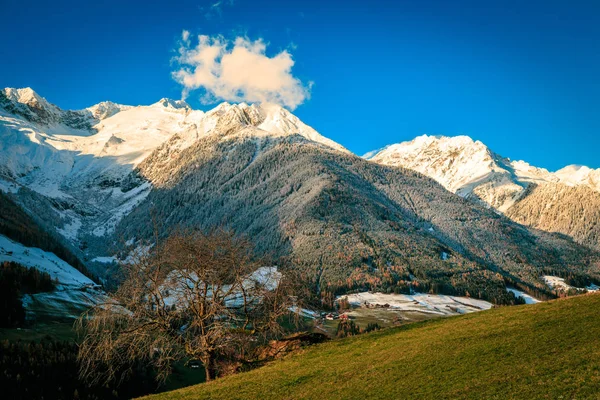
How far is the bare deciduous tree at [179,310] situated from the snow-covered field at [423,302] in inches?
5360

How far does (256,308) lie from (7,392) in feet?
59.0

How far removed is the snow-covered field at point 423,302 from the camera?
162413 mm

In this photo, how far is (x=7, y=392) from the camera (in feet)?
77.6

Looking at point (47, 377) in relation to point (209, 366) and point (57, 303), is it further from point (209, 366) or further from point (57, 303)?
point (57, 303)

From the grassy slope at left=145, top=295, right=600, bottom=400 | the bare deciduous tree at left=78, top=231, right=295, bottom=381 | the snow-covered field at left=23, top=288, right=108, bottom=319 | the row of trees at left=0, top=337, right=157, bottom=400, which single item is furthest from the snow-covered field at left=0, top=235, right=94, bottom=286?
the grassy slope at left=145, top=295, right=600, bottom=400

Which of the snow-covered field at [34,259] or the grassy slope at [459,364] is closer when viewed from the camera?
the grassy slope at [459,364]

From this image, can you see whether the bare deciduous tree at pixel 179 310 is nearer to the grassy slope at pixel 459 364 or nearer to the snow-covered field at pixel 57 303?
the grassy slope at pixel 459 364

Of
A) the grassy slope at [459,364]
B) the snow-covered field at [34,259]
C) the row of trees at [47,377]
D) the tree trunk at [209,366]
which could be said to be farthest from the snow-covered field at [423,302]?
the row of trees at [47,377]

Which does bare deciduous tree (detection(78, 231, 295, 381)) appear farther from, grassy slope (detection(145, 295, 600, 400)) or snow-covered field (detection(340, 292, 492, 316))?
snow-covered field (detection(340, 292, 492, 316))

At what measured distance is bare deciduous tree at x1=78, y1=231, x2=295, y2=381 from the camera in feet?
97.3

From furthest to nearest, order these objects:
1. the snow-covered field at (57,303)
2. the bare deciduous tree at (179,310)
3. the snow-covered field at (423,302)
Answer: the snow-covered field at (423,302) → the snow-covered field at (57,303) → the bare deciduous tree at (179,310)

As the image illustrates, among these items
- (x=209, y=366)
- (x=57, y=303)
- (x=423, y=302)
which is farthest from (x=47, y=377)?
(x=423, y=302)

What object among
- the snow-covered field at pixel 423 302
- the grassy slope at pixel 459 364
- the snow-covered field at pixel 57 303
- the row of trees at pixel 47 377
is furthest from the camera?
the snow-covered field at pixel 423 302

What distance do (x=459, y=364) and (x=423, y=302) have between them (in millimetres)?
168150
